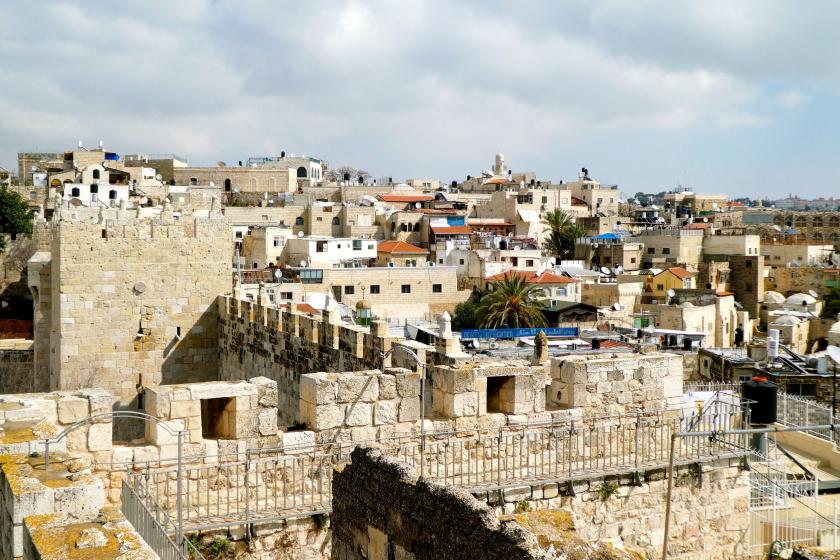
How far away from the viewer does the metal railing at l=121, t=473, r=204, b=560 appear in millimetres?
4996

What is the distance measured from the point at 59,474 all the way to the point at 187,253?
10.4 meters

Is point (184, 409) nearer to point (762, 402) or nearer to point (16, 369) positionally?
point (762, 402)

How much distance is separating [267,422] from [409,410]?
51.5 inches

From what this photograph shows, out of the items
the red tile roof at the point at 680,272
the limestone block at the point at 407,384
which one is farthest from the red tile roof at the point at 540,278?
the limestone block at the point at 407,384

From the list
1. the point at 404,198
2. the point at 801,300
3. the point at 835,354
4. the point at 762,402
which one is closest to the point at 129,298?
the point at 762,402

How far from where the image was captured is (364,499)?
6.34 meters

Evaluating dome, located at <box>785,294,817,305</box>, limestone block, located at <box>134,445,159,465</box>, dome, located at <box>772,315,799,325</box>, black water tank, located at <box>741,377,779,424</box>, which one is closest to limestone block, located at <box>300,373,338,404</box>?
limestone block, located at <box>134,445,159,465</box>

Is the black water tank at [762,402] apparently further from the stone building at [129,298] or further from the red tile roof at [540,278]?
the red tile roof at [540,278]

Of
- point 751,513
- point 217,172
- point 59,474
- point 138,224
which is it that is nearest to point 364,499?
point 59,474

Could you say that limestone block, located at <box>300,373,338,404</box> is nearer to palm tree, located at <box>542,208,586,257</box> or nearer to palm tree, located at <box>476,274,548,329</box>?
palm tree, located at <box>476,274,548,329</box>

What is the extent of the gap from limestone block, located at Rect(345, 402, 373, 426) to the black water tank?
4.19 metres

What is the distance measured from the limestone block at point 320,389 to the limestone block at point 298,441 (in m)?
0.29

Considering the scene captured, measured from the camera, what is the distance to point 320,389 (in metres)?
8.09

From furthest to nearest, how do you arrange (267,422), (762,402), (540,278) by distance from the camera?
(540,278), (762,402), (267,422)
